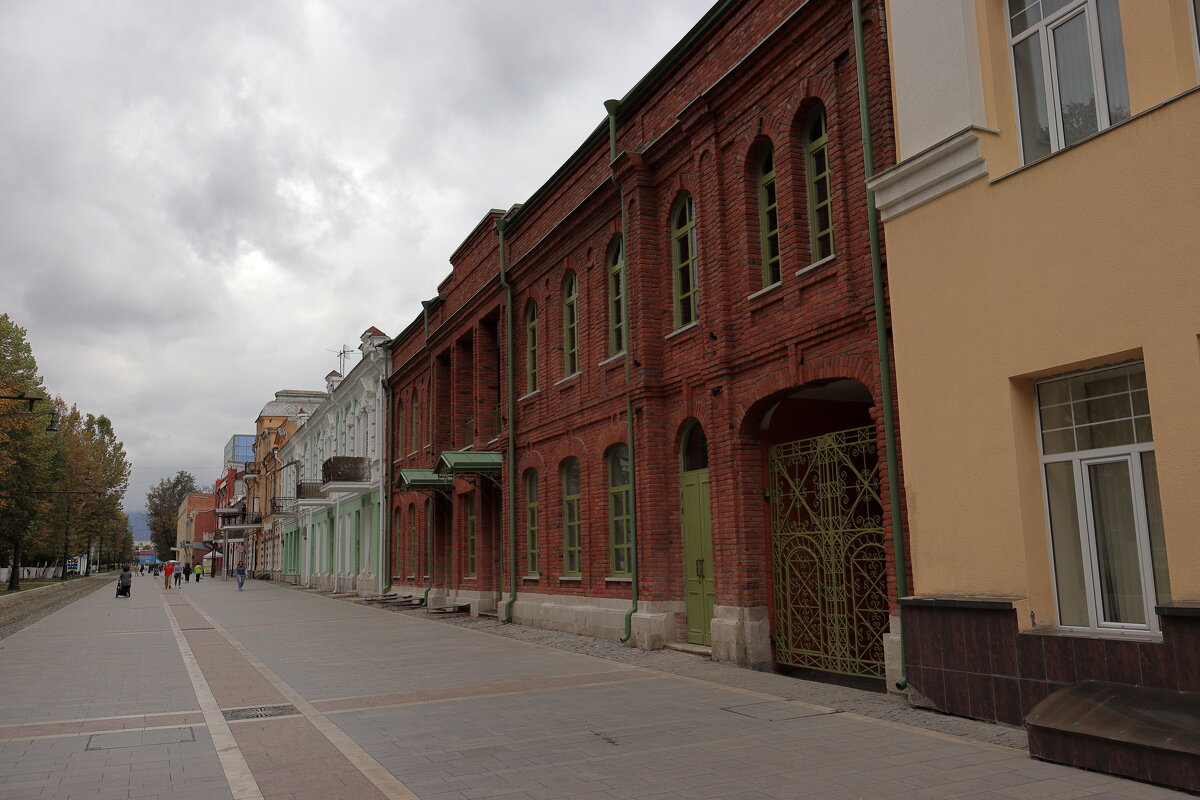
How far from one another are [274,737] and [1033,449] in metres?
6.88

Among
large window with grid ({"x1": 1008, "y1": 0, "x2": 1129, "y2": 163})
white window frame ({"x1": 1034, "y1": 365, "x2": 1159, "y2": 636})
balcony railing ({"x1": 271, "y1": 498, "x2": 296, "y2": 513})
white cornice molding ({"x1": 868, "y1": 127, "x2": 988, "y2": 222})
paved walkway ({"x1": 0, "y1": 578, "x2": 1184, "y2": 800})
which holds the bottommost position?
paved walkway ({"x1": 0, "y1": 578, "x2": 1184, "y2": 800})

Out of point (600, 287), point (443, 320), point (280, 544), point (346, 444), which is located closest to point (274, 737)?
point (600, 287)

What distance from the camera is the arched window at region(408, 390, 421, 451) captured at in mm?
28086

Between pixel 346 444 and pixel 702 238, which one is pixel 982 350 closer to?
pixel 702 238

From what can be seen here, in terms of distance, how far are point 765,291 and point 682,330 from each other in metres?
2.20

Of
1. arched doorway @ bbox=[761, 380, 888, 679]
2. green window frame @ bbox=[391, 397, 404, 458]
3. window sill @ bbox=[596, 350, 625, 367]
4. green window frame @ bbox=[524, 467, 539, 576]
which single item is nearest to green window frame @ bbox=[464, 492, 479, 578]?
green window frame @ bbox=[524, 467, 539, 576]

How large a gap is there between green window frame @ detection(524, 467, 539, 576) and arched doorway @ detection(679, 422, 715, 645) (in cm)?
563

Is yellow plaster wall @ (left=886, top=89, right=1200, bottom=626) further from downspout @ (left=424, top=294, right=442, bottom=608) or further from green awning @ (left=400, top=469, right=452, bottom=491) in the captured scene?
downspout @ (left=424, top=294, right=442, bottom=608)

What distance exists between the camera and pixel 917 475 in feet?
28.7

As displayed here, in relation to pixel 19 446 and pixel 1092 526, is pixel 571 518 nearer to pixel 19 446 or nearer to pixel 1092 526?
pixel 1092 526

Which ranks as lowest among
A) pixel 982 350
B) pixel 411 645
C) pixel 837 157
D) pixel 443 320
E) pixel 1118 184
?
pixel 411 645

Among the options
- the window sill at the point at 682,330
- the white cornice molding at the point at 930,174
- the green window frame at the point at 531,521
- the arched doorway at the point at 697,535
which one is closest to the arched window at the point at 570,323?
the green window frame at the point at 531,521

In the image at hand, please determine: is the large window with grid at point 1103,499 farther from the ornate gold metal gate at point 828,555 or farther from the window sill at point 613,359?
the window sill at point 613,359

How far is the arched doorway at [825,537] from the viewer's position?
10453 mm
